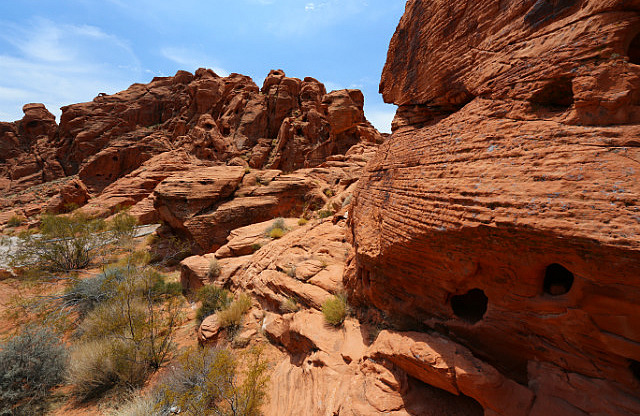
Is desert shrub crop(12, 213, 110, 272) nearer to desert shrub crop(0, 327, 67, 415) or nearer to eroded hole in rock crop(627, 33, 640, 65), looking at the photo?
desert shrub crop(0, 327, 67, 415)

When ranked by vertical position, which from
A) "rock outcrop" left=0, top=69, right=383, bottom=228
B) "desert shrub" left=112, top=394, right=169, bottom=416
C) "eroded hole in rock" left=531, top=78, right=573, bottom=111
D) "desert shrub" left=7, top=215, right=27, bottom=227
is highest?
"rock outcrop" left=0, top=69, right=383, bottom=228

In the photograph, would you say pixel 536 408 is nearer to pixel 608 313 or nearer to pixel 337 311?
pixel 608 313

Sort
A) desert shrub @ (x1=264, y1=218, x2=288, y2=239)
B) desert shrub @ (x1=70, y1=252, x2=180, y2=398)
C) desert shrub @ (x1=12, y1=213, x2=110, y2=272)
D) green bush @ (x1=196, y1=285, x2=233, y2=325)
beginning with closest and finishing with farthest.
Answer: desert shrub @ (x1=70, y1=252, x2=180, y2=398)
green bush @ (x1=196, y1=285, x2=233, y2=325)
desert shrub @ (x1=264, y1=218, x2=288, y2=239)
desert shrub @ (x1=12, y1=213, x2=110, y2=272)

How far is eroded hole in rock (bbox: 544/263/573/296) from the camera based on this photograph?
2285 millimetres

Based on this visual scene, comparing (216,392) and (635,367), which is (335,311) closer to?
(216,392)

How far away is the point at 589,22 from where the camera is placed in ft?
7.51

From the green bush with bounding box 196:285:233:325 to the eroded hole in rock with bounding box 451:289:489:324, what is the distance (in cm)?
613

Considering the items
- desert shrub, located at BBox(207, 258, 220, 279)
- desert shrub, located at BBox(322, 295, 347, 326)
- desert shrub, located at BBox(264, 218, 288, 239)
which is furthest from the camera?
desert shrub, located at BBox(264, 218, 288, 239)

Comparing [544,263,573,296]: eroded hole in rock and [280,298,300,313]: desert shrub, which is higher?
[544,263,573,296]: eroded hole in rock

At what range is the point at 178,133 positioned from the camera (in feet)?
98.6

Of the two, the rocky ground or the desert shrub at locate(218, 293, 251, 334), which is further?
the desert shrub at locate(218, 293, 251, 334)

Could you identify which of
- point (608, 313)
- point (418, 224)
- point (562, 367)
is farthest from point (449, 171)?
point (562, 367)

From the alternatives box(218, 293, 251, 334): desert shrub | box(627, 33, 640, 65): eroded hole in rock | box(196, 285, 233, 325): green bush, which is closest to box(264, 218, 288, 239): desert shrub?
box(196, 285, 233, 325): green bush

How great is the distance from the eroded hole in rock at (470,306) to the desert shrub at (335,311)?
2.12 m
